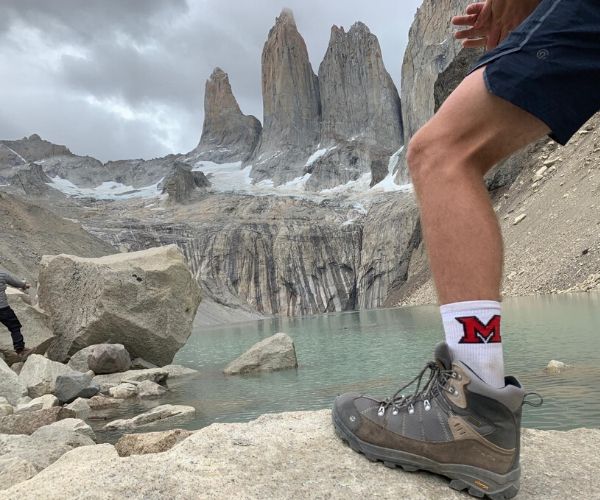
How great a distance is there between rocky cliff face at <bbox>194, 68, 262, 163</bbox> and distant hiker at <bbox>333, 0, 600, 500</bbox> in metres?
139

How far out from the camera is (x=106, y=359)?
38.1 ft

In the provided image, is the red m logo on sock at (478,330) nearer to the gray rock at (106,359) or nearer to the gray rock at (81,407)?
the gray rock at (81,407)

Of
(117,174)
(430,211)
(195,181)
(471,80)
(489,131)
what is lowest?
(430,211)

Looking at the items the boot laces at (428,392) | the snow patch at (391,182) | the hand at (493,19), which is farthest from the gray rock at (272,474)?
the snow patch at (391,182)

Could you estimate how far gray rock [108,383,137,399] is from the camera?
31.4 ft

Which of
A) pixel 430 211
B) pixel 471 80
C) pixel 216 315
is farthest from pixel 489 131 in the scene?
pixel 216 315

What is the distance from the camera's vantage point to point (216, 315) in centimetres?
5756

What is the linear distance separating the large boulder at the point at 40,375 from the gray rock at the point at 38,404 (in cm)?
72

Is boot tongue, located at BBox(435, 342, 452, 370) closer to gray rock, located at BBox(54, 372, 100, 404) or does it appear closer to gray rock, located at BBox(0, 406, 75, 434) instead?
gray rock, located at BBox(0, 406, 75, 434)

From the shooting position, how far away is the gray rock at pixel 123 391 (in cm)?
957

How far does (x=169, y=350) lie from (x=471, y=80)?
12.4 metres

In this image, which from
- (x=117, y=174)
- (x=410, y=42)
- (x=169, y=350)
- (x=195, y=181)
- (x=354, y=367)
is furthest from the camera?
(x=117, y=174)

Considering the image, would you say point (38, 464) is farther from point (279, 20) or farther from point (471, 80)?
point (279, 20)

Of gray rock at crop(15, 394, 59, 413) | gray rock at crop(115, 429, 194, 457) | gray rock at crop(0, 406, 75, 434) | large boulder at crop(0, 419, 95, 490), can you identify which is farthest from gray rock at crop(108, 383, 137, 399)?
gray rock at crop(115, 429, 194, 457)
